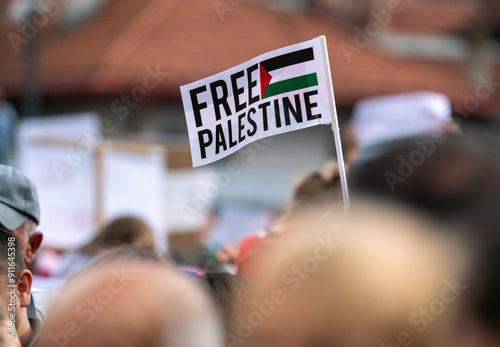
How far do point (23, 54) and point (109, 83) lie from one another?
2388 millimetres

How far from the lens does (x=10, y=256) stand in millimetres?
1861

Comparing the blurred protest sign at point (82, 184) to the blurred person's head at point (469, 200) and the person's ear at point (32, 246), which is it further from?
the blurred person's head at point (469, 200)

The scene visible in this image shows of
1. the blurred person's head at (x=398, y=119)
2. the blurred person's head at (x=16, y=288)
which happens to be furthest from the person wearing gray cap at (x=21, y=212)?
the blurred person's head at (x=398, y=119)

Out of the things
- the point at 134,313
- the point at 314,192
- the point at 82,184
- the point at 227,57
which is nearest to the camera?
the point at 134,313

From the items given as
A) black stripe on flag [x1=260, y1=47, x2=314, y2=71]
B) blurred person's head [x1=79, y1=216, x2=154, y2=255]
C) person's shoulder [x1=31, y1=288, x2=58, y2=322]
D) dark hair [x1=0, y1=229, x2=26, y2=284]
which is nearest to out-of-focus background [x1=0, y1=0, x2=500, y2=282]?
blurred person's head [x1=79, y1=216, x2=154, y2=255]

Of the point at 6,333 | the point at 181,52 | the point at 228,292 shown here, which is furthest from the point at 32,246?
the point at 181,52

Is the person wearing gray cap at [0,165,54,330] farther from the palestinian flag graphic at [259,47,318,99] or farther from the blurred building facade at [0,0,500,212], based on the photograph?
the blurred building facade at [0,0,500,212]

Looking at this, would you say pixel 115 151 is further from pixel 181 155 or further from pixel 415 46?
pixel 415 46

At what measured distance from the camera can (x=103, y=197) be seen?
5535 millimetres

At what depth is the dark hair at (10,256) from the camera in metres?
1.83

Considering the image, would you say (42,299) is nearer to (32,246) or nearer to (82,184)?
(32,246)

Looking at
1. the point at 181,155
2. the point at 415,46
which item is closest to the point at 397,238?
the point at 181,155

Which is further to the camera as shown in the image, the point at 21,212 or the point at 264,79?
the point at 21,212

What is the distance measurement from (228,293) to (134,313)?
1.97 ft
